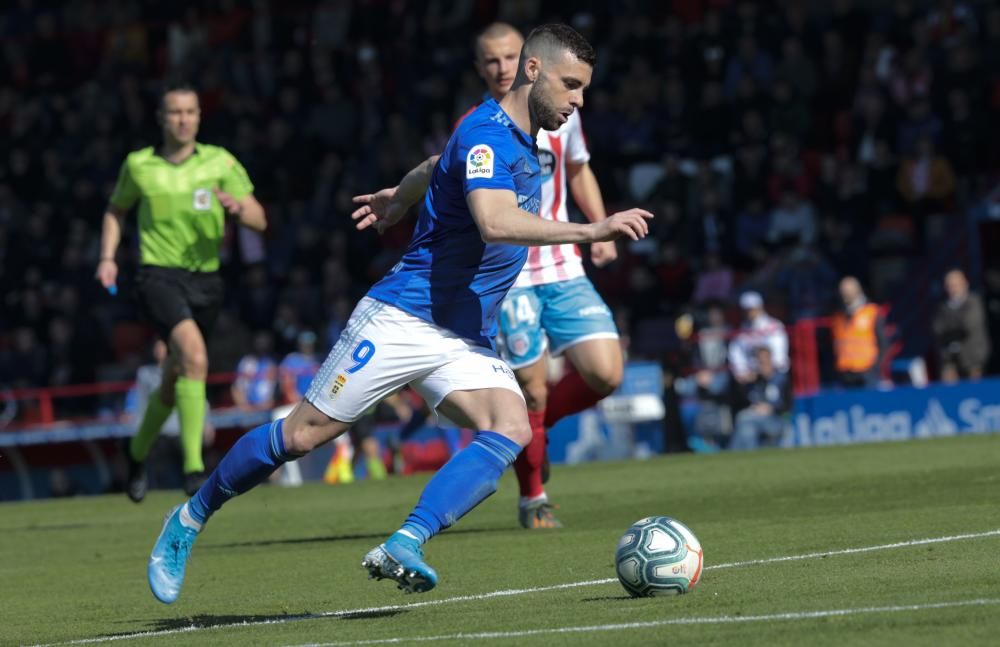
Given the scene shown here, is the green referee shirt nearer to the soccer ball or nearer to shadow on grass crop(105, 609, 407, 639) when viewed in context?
shadow on grass crop(105, 609, 407, 639)

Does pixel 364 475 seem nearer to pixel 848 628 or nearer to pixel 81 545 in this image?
pixel 81 545

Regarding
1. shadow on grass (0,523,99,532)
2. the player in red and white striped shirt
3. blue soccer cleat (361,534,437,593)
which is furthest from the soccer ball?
shadow on grass (0,523,99,532)

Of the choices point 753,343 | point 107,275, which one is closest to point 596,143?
point 753,343

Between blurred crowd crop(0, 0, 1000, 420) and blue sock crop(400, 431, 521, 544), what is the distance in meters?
13.8

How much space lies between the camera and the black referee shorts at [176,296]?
39.3 feet

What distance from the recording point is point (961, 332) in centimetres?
1966

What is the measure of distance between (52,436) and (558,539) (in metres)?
14.1

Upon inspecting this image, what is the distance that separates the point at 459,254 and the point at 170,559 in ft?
5.24

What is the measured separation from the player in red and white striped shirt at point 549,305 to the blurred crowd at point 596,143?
10.1 meters

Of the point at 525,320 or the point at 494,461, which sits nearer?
the point at 494,461

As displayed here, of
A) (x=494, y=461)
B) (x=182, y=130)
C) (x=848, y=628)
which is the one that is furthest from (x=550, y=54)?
(x=182, y=130)

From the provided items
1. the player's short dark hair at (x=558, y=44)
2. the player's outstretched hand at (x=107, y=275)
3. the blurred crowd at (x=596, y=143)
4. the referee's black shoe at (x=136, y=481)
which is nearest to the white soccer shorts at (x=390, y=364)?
the player's short dark hair at (x=558, y=44)

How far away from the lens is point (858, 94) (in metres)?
22.4

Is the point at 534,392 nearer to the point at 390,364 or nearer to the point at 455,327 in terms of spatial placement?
the point at 455,327
